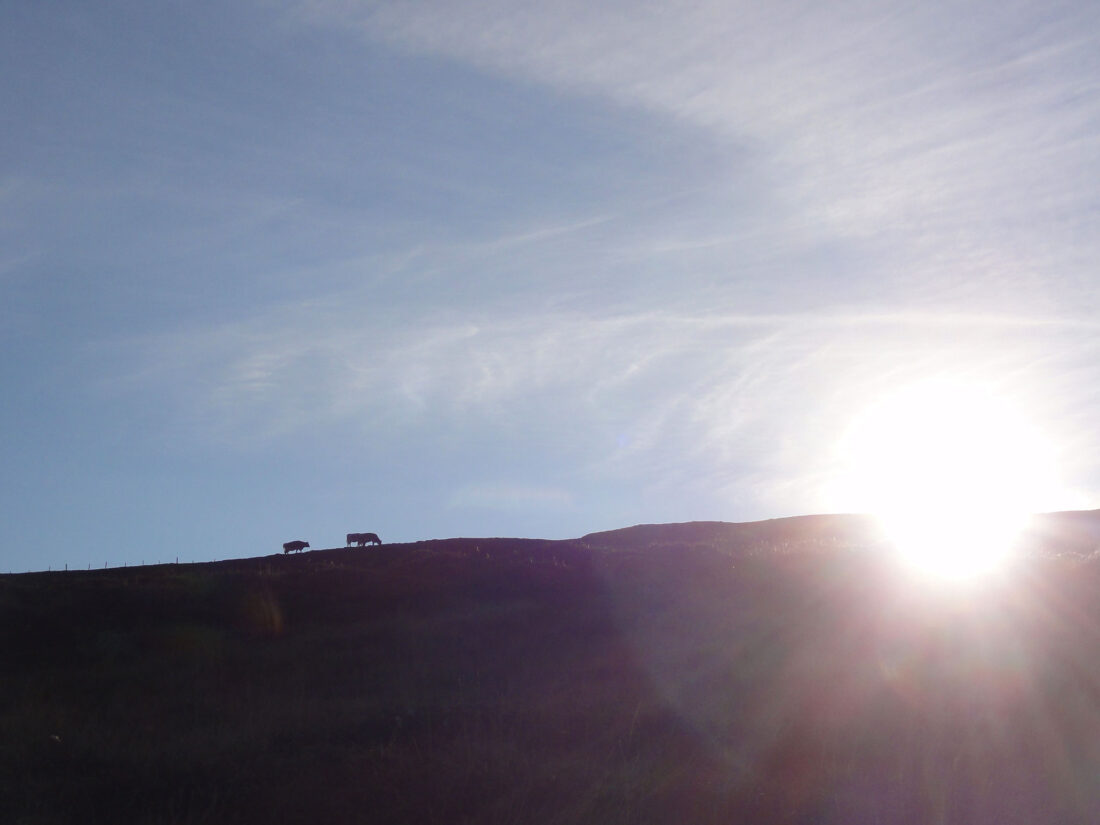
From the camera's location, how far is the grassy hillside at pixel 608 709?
31.4ft

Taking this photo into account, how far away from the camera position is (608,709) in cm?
1234

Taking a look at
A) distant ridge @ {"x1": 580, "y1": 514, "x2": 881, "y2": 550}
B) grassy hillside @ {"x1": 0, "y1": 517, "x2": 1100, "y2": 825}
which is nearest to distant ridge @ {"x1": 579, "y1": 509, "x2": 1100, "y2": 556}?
distant ridge @ {"x1": 580, "y1": 514, "x2": 881, "y2": 550}

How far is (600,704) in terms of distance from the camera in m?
12.6

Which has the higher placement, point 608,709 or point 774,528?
point 774,528

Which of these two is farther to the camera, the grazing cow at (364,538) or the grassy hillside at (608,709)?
the grazing cow at (364,538)

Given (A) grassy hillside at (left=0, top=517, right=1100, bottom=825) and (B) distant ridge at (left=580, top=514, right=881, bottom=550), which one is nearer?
(A) grassy hillside at (left=0, top=517, right=1100, bottom=825)

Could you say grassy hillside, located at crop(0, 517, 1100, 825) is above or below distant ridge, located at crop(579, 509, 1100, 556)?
below

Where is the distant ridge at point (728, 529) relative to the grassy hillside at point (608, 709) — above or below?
above

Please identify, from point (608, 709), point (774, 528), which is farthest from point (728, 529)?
point (608, 709)

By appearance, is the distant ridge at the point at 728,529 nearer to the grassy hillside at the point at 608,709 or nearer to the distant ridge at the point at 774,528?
the distant ridge at the point at 774,528

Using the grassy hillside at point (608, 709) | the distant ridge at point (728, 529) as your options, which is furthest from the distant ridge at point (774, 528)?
the grassy hillside at point (608, 709)

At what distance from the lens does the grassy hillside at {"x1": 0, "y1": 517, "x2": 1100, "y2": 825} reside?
958 cm

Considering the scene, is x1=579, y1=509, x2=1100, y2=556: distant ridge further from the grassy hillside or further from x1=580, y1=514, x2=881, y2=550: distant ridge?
the grassy hillside

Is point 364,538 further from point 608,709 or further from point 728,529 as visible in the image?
point 608,709
